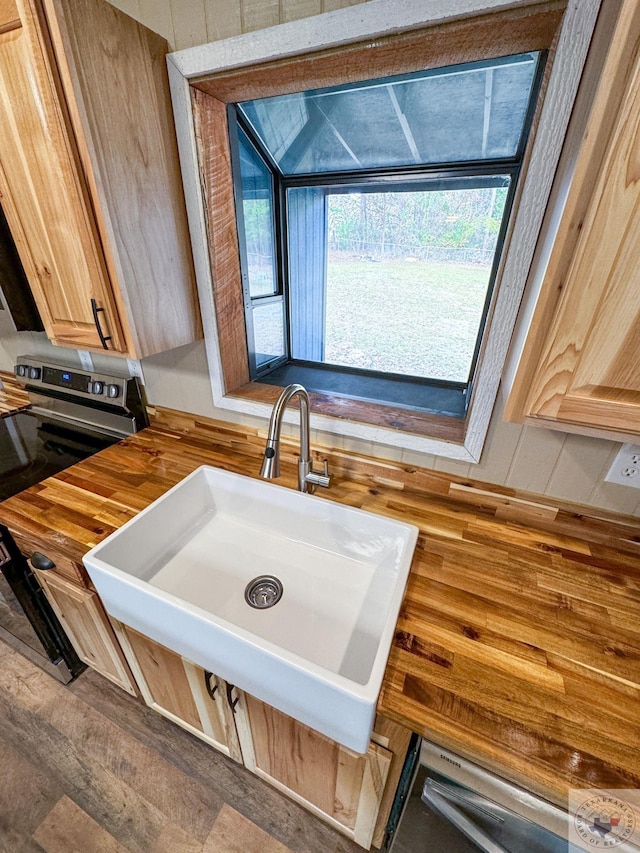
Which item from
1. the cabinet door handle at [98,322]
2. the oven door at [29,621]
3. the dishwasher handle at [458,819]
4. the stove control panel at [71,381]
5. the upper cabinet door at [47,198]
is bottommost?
the oven door at [29,621]

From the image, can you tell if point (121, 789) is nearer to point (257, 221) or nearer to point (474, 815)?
point (474, 815)

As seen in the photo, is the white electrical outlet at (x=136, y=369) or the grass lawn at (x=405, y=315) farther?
the grass lawn at (x=405, y=315)

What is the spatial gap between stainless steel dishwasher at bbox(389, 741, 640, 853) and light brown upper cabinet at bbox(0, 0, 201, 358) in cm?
115

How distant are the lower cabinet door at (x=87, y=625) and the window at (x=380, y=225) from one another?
3.13 ft

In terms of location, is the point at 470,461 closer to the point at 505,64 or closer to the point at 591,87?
the point at 591,87

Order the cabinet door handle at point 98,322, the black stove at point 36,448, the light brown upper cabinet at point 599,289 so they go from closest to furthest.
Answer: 1. the light brown upper cabinet at point 599,289
2. the cabinet door handle at point 98,322
3. the black stove at point 36,448

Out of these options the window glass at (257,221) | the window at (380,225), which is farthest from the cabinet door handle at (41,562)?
the window glass at (257,221)

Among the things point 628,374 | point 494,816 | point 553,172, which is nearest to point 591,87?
point 553,172

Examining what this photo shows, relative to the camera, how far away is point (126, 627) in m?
0.94

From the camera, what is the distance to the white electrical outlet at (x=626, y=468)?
79 cm

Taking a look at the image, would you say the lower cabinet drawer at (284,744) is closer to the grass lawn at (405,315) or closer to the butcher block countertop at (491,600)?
the butcher block countertop at (491,600)

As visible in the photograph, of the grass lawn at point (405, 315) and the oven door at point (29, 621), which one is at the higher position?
the grass lawn at point (405, 315)

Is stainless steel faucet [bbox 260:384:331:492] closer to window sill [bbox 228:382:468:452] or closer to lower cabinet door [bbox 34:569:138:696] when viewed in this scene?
window sill [bbox 228:382:468:452]

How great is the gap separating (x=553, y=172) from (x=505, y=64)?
0.71 m
